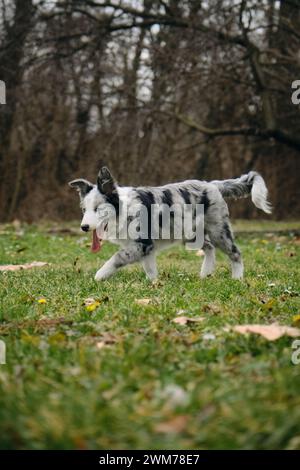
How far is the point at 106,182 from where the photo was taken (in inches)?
267

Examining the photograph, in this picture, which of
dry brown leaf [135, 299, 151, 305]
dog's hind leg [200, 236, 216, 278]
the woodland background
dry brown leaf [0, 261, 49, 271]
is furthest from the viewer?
the woodland background

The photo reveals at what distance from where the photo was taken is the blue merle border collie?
266 inches

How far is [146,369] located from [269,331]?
961mm

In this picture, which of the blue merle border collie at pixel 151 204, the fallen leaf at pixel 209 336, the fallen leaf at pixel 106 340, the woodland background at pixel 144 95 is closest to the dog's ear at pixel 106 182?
the blue merle border collie at pixel 151 204

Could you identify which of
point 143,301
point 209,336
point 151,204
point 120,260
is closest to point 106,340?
point 209,336

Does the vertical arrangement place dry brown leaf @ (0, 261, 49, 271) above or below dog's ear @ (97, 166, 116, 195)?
below

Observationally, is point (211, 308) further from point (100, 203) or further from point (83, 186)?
point (83, 186)

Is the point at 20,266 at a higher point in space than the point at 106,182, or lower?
lower

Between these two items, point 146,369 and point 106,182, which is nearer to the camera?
point 146,369

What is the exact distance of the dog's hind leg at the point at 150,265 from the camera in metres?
6.94

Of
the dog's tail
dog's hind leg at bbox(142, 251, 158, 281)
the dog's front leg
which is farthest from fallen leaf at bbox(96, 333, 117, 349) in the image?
the dog's tail

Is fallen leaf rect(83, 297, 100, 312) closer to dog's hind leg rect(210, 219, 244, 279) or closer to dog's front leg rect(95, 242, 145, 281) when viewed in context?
dog's front leg rect(95, 242, 145, 281)

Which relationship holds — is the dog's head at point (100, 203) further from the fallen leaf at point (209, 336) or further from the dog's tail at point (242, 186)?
the fallen leaf at point (209, 336)
